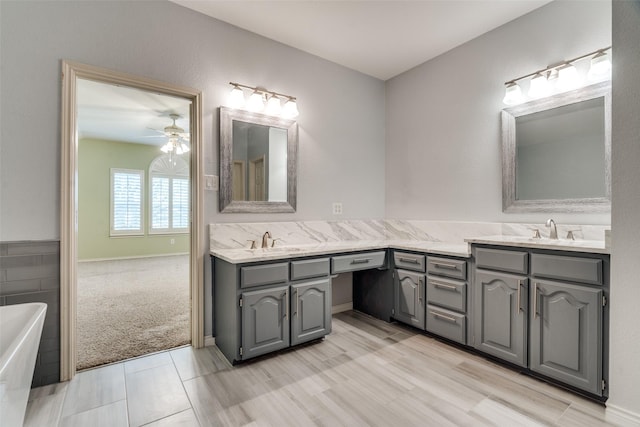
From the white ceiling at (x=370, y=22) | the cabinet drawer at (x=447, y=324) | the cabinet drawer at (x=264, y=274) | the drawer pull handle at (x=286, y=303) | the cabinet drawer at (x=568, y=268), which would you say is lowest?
the cabinet drawer at (x=447, y=324)

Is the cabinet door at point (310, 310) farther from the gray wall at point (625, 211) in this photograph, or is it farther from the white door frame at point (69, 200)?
the gray wall at point (625, 211)

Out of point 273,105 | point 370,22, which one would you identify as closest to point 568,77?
point 370,22

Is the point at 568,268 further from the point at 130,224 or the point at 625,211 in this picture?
the point at 130,224

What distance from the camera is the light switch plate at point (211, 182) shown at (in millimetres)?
2469

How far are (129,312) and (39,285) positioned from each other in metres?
1.51

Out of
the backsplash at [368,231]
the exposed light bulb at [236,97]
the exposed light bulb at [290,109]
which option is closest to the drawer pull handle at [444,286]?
the backsplash at [368,231]

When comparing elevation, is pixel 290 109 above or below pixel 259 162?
above

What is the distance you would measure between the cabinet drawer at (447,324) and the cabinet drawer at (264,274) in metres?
1.30

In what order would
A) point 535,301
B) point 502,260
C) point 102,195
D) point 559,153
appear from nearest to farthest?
point 535,301, point 502,260, point 559,153, point 102,195

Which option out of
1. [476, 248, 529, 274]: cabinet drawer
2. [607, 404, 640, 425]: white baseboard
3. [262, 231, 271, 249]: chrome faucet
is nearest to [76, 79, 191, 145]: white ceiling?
[262, 231, 271, 249]: chrome faucet

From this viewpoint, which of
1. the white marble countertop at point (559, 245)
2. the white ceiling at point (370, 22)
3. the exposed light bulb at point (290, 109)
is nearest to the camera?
the white marble countertop at point (559, 245)

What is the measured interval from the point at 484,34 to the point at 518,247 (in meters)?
2.03

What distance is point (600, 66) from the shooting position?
2.02 m

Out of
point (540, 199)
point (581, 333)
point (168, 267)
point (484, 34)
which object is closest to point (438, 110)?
point (484, 34)
